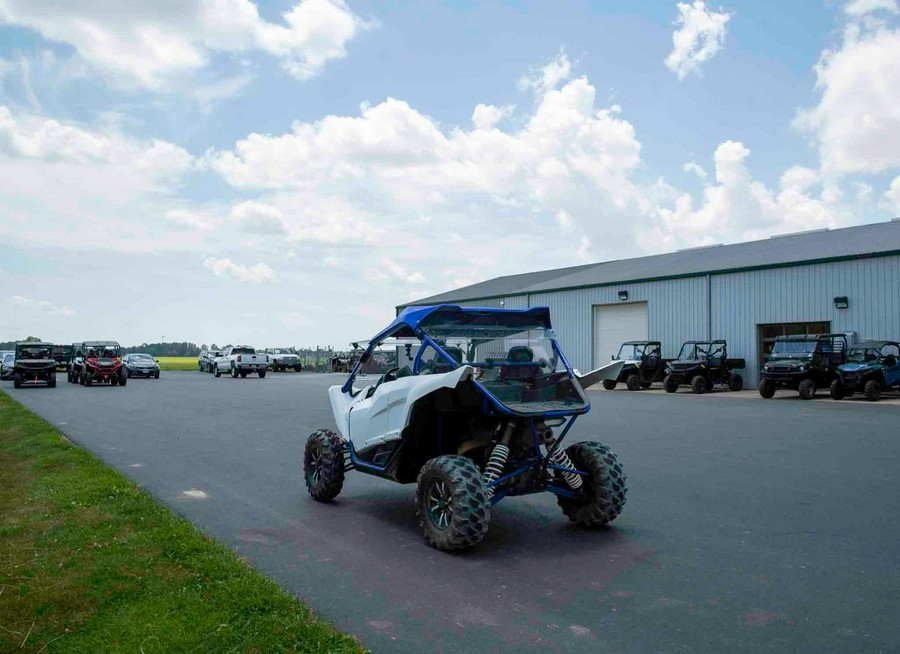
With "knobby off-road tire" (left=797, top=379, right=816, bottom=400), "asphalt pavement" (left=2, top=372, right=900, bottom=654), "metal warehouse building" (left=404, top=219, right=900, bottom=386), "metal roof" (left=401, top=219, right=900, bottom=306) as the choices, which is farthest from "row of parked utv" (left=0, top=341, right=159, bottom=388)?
"knobby off-road tire" (left=797, top=379, right=816, bottom=400)

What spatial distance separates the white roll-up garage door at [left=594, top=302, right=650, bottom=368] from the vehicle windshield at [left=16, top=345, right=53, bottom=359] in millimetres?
24196

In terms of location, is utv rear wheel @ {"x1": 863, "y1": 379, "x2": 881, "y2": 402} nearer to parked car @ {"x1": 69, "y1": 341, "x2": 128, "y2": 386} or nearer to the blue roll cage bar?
the blue roll cage bar

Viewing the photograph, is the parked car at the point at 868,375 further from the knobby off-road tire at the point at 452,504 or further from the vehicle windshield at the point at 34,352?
the vehicle windshield at the point at 34,352

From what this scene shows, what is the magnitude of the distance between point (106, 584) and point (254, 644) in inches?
62.0

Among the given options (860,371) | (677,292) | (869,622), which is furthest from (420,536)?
(677,292)

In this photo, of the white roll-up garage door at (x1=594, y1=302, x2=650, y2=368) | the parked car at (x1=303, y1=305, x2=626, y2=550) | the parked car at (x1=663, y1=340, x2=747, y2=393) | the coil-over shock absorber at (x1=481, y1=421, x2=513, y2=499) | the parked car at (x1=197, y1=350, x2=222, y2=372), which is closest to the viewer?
the parked car at (x1=303, y1=305, x2=626, y2=550)

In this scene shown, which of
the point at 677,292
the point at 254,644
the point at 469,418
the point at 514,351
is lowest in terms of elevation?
the point at 254,644

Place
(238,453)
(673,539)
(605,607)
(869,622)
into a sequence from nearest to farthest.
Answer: (869,622) < (605,607) < (673,539) < (238,453)

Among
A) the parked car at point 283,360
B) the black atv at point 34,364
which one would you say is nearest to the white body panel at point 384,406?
the black atv at point 34,364

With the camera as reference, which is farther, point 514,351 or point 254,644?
point 514,351

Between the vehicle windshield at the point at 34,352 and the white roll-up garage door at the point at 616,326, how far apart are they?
24196mm

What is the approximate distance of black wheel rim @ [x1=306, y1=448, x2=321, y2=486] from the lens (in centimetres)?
819

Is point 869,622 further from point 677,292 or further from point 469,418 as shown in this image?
point 677,292

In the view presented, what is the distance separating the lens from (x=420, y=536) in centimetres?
670
